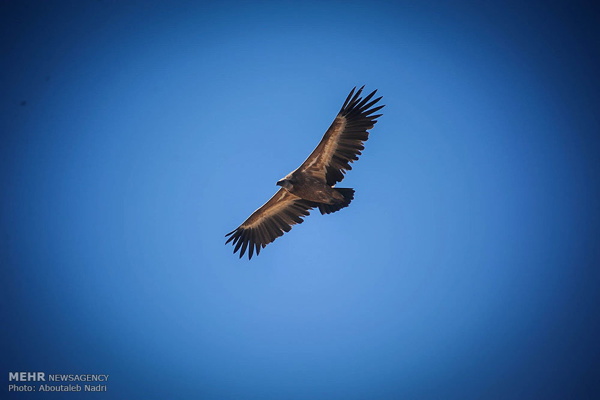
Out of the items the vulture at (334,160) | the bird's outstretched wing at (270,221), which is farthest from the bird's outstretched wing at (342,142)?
the bird's outstretched wing at (270,221)

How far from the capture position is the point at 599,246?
42.2 metres

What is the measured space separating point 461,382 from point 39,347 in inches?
1391

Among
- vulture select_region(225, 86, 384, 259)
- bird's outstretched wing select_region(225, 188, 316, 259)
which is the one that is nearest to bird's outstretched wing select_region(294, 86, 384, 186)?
vulture select_region(225, 86, 384, 259)

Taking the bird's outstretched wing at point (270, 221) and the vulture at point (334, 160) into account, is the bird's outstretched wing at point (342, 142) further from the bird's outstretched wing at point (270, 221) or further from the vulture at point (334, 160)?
the bird's outstretched wing at point (270, 221)

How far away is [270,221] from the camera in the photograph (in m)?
12.4

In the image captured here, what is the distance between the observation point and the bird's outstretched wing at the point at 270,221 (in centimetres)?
1207

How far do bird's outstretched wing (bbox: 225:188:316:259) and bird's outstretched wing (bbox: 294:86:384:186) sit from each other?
58.5 inches

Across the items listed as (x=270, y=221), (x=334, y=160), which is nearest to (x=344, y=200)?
(x=334, y=160)

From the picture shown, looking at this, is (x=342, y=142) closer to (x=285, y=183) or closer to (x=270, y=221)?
(x=285, y=183)

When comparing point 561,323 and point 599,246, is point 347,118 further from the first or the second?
point 599,246

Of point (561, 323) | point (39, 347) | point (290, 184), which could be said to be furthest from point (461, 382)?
point (39, 347)

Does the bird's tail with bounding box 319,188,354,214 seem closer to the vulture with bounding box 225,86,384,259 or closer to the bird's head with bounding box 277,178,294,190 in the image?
the vulture with bounding box 225,86,384,259

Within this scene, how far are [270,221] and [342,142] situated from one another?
3470mm

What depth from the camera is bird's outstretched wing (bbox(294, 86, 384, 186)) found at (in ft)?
33.2
